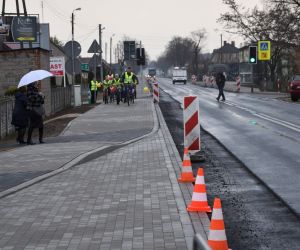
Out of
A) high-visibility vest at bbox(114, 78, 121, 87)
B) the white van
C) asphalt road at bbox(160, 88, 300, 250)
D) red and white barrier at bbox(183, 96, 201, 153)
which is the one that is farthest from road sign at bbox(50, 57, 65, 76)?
the white van

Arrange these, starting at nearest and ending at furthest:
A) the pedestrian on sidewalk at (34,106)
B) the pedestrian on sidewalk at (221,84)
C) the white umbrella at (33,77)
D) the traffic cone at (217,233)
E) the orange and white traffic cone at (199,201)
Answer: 1. the traffic cone at (217,233)
2. the orange and white traffic cone at (199,201)
3. the white umbrella at (33,77)
4. the pedestrian on sidewalk at (34,106)
5. the pedestrian on sidewalk at (221,84)

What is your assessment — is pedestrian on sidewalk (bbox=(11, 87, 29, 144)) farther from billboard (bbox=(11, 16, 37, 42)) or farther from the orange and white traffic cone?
billboard (bbox=(11, 16, 37, 42))

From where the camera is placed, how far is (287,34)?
142ft

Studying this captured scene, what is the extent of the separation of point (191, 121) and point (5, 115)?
873cm

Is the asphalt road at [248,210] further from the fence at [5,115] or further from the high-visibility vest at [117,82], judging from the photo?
the high-visibility vest at [117,82]

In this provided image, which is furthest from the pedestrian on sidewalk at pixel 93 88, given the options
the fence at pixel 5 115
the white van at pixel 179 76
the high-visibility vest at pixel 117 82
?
the white van at pixel 179 76

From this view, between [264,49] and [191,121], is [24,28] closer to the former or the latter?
[264,49]

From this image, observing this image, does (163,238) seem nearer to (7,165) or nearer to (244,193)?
(244,193)

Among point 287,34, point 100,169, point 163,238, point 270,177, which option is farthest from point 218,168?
point 287,34

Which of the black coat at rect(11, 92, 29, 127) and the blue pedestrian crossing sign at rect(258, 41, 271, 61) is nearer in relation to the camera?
the black coat at rect(11, 92, 29, 127)

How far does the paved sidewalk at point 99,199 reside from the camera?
568cm

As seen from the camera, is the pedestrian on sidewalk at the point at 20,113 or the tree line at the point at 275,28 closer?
the pedestrian on sidewalk at the point at 20,113

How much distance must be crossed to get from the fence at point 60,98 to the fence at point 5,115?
26.2 feet

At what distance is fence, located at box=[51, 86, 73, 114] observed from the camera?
26.9m
